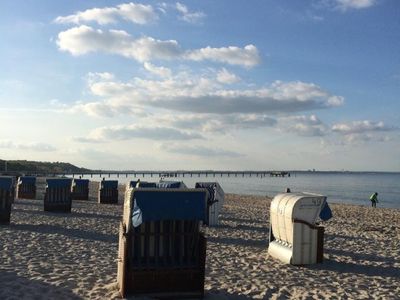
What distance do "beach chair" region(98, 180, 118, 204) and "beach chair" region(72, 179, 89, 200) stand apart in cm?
205

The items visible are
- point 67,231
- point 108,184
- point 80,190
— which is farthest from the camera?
point 80,190

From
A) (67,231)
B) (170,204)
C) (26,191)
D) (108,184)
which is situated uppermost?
(170,204)

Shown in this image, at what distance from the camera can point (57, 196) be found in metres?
18.6

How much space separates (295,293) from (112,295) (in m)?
2.80

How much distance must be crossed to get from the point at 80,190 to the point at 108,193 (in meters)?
2.85

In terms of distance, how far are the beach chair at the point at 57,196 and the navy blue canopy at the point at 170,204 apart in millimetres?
12748

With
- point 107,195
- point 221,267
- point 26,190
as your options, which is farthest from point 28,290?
point 26,190

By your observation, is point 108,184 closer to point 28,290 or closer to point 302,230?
point 302,230

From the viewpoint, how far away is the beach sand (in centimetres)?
726

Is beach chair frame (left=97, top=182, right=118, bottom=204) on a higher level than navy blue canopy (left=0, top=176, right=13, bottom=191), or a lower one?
lower

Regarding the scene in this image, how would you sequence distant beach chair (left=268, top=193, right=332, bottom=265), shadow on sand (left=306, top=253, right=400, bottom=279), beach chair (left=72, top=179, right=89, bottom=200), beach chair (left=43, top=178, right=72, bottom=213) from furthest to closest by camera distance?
beach chair (left=72, top=179, right=89, bottom=200)
beach chair (left=43, top=178, right=72, bottom=213)
distant beach chair (left=268, top=193, right=332, bottom=265)
shadow on sand (left=306, top=253, right=400, bottom=279)

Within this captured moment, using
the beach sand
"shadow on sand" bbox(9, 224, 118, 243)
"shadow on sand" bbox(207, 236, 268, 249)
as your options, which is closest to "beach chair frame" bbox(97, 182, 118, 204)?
the beach sand

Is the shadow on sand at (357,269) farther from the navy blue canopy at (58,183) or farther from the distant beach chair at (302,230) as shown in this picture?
the navy blue canopy at (58,183)

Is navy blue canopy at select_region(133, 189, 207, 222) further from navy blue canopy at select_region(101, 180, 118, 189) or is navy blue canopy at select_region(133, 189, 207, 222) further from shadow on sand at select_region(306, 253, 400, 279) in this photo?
navy blue canopy at select_region(101, 180, 118, 189)
